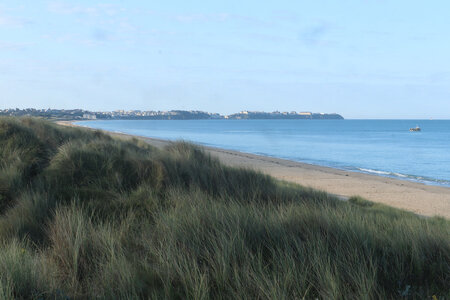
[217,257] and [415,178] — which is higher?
[217,257]

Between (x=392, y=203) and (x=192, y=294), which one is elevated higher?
(x=192, y=294)

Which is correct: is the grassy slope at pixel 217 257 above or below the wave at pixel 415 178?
above

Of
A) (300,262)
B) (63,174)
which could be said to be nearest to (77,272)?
(300,262)

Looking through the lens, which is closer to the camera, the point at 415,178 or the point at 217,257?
the point at 217,257

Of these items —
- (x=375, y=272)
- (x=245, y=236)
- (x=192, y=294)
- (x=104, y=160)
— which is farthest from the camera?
(x=104, y=160)

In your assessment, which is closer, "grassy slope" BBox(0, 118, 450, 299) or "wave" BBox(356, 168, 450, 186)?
"grassy slope" BBox(0, 118, 450, 299)

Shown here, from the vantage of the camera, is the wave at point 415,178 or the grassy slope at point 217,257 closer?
the grassy slope at point 217,257

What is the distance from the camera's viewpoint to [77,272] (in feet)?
12.9

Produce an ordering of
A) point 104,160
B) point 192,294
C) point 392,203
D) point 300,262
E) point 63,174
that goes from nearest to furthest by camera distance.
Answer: point 192,294 → point 300,262 → point 63,174 → point 104,160 → point 392,203

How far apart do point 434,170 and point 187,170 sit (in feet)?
87.6

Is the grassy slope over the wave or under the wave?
over

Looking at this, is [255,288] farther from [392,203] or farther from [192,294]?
[392,203]

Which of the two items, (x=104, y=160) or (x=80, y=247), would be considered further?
(x=104, y=160)

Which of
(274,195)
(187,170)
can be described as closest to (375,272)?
(274,195)
